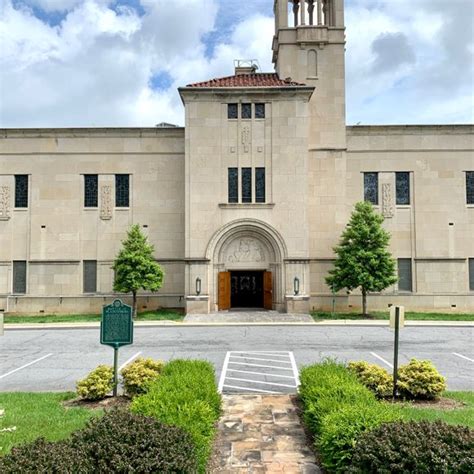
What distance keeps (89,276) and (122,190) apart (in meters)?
6.19

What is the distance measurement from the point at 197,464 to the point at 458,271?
93.6 ft

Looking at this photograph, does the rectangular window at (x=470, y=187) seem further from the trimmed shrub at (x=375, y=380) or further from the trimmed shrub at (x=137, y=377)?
the trimmed shrub at (x=137, y=377)

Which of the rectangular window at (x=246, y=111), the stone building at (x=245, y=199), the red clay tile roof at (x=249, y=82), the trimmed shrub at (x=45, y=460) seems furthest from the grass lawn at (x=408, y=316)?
the trimmed shrub at (x=45, y=460)

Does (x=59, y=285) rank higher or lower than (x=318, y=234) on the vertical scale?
lower

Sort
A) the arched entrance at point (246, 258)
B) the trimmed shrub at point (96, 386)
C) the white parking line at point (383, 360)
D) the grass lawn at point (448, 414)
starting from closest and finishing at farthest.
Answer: the grass lawn at point (448, 414) → the trimmed shrub at point (96, 386) → the white parking line at point (383, 360) → the arched entrance at point (246, 258)

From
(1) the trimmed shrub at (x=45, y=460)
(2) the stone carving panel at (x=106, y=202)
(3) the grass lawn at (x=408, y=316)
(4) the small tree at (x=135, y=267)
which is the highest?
(2) the stone carving panel at (x=106, y=202)

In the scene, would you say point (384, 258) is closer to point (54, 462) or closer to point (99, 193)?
point (99, 193)

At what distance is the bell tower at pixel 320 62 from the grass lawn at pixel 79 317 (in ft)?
46.7

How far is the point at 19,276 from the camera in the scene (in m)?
30.0

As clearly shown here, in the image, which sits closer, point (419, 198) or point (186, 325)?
point (186, 325)

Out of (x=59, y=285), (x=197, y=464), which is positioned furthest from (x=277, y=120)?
(x=197, y=464)

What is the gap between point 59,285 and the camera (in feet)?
97.6

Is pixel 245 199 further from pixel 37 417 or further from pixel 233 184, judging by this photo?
pixel 37 417

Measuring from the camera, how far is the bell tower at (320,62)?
98.3 feet
